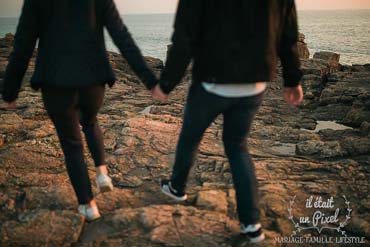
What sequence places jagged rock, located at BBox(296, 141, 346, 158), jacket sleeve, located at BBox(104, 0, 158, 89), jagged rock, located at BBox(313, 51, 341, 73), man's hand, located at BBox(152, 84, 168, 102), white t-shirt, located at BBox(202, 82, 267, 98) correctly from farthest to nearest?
jagged rock, located at BBox(313, 51, 341, 73) < jagged rock, located at BBox(296, 141, 346, 158) < jacket sleeve, located at BBox(104, 0, 158, 89) < man's hand, located at BBox(152, 84, 168, 102) < white t-shirt, located at BBox(202, 82, 267, 98)

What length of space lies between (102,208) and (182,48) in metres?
1.85

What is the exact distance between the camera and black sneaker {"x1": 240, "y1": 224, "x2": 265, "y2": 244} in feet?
9.41

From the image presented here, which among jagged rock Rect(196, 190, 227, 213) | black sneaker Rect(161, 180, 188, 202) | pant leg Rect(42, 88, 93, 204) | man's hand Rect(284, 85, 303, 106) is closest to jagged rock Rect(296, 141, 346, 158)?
jagged rock Rect(196, 190, 227, 213)

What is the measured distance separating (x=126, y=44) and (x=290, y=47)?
4.42ft

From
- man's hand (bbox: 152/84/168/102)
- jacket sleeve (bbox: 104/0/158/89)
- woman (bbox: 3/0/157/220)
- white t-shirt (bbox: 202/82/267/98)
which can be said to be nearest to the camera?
white t-shirt (bbox: 202/82/267/98)

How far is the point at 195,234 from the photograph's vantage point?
3.04 meters

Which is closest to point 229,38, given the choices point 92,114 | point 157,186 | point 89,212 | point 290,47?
point 290,47

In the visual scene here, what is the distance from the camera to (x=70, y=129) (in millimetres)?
2863

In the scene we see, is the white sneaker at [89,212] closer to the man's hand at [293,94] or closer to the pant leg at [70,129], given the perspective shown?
the pant leg at [70,129]

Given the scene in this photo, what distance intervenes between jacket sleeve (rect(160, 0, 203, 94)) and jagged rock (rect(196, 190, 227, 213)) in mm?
1452

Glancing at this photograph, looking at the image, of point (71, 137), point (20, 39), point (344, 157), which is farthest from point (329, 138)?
point (20, 39)

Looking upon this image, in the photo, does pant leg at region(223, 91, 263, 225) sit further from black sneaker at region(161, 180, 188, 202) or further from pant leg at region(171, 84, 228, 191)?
black sneaker at region(161, 180, 188, 202)

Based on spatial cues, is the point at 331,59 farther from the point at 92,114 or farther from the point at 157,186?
the point at 92,114

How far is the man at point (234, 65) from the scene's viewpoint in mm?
2426
